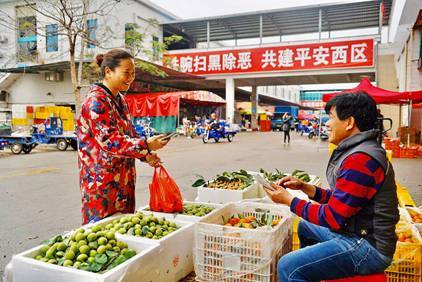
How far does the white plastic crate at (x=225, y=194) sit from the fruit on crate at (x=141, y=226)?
1.24 meters

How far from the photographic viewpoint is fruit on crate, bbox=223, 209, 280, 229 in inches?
92.9

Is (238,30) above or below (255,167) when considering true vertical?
above

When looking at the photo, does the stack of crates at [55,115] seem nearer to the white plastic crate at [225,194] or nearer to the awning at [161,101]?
the awning at [161,101]

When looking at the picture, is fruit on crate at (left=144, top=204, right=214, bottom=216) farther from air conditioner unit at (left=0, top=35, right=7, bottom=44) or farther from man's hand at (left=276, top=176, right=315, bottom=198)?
air conditioner unit at (left=0, top=35, right=7, bottom=44)

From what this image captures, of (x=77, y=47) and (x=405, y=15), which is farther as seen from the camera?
(x=77, y=47)

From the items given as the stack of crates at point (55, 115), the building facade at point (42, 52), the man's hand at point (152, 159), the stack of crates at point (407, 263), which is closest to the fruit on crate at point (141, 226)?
the man's hand at point (152, 159)

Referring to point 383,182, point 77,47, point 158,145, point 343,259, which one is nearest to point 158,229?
point 158,145

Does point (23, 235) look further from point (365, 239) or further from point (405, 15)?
point (405, 15)

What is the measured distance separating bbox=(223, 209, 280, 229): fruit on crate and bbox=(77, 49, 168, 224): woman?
720mm

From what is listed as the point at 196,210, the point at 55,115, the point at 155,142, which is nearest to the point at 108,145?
the point at 155,142

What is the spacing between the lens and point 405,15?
48.3ft

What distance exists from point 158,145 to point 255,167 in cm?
676

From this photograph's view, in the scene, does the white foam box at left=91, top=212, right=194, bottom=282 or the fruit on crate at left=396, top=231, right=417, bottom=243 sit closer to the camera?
the white foam box at left=91, top=212, right=194, bottom=282

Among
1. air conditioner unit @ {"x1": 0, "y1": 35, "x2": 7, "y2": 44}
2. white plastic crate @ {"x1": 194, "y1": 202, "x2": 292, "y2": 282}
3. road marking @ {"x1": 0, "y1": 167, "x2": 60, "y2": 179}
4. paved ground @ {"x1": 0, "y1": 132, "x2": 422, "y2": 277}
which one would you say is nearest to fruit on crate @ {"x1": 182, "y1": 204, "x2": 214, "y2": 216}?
white plastic crate @ {"x1": 194, "y1": 202, "x2": 292, "y2": 282}
